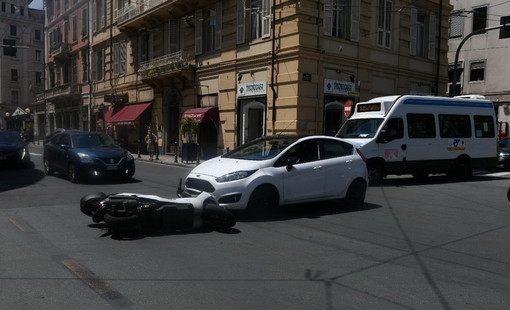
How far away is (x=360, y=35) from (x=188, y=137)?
1000cm

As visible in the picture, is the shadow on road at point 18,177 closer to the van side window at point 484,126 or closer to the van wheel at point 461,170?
the van wheel at point 461,170

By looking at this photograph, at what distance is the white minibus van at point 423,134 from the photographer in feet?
46.1

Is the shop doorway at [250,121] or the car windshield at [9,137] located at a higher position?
the shop doorway at [250,121]

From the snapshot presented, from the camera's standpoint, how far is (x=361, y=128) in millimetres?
14531

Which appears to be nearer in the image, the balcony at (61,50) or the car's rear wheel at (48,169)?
the car's rear wheel at (48,169)

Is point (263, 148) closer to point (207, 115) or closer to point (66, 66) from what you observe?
point (207, 115)

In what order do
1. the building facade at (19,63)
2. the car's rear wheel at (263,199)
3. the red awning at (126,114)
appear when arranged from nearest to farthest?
the car's rear wheel at (263,199) → the red awning at (126,114) → the building facade at (19,63)

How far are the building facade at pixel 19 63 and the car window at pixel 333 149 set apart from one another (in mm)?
68415

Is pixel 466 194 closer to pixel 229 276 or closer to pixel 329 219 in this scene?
pixel 329 219

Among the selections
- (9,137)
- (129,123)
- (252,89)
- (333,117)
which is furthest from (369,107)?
(129,123)

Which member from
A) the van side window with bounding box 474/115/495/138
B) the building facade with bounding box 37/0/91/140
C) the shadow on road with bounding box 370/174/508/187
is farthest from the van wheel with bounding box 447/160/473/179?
the building facade with bounding box 37/0/91/140

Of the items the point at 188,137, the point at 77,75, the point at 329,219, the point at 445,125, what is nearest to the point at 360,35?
the point at 445,125

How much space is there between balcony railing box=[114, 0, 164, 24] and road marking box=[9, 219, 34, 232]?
21.8 meters

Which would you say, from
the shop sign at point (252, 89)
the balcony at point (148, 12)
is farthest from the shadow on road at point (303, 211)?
the balcony at point (148, 12)
